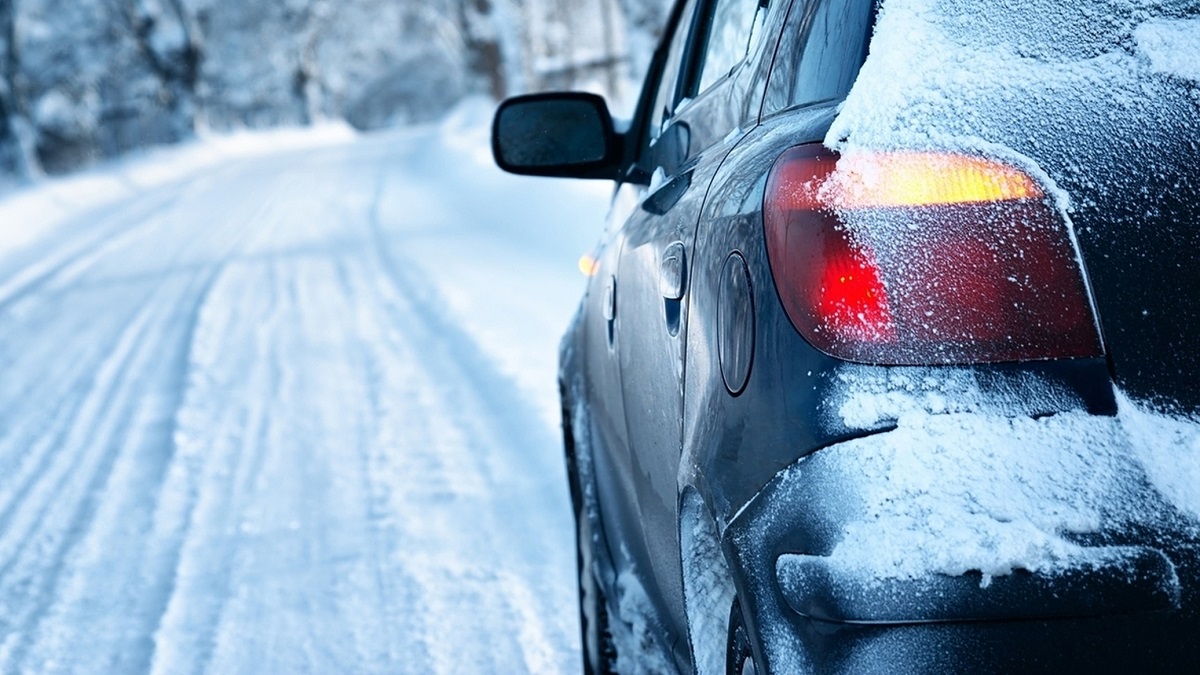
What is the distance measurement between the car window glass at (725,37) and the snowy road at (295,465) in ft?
5.76

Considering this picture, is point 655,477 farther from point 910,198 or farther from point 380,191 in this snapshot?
point 380,191

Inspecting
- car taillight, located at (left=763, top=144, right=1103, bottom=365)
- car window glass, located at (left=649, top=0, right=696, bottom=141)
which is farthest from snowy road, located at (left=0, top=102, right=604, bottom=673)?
car taillight, located at (left=763, top=144, right=1103, bottom=365)

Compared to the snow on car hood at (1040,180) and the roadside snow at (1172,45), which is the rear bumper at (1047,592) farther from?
the roadside snow at (1172,45)

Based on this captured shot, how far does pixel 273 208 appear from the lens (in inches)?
695

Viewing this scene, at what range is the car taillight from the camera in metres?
1.22

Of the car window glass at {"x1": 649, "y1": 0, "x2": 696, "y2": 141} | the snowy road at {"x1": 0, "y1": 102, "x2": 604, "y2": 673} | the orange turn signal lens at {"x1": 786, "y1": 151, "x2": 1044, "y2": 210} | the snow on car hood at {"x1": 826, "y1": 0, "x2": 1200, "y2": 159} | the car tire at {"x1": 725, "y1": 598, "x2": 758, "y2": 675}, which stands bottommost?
the snowy road at {"x1": 0, "y1": 102, "x2": 604, "y2": 673}

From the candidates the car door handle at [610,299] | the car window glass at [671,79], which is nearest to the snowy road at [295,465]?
the car door handle at [610,299]

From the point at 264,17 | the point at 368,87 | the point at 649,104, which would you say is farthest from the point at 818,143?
the point at 368,87

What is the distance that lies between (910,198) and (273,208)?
17293 millimetres

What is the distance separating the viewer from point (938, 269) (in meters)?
1.24

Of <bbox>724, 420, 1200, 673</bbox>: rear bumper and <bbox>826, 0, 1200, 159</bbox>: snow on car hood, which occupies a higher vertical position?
<bbox>826, 0, 1200, 159</bbox>: snow on car hood

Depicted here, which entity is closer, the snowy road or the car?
the car

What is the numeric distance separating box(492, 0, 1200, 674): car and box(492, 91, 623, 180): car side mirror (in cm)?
126

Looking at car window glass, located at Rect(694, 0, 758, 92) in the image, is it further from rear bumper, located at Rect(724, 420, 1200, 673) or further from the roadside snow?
rear bumper, located at Rect(724, 420, 1200, 673)
